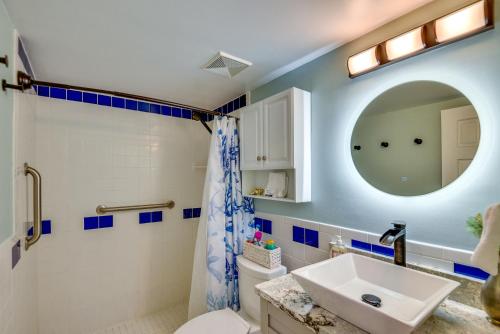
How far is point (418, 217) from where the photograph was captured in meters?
1.09

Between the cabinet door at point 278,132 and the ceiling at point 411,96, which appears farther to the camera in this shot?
the cabinet door at point 278,132

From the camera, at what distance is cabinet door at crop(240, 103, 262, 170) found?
1772 millimetres

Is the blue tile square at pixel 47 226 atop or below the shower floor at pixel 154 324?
atop

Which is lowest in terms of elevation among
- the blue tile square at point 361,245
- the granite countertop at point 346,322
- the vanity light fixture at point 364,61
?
the granite countertop at point 346,322

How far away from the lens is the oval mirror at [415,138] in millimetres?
993

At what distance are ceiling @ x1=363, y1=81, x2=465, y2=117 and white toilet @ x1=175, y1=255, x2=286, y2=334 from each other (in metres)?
1.18

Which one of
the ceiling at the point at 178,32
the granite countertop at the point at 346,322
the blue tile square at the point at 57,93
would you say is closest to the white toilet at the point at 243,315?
the granite countertop at the point at 346,322

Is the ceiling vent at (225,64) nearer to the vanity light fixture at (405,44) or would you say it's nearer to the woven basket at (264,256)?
the vanity light fixture at (405,44)

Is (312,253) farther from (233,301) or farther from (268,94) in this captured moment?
(268,94)

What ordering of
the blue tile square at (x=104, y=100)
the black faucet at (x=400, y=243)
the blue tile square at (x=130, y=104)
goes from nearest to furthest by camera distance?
the black faucet at (x=400, y=243), the blue tile square at (x=104, y=100), the blue tile square at (x=130, y=104)

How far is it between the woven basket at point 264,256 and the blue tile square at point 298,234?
0.15 metres

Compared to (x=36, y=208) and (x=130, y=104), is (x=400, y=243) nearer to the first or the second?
(x=36, y=208)

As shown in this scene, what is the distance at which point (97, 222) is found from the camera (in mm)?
2068

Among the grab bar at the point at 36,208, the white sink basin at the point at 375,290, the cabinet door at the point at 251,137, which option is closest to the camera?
the white sink basin at the point at 375,290
